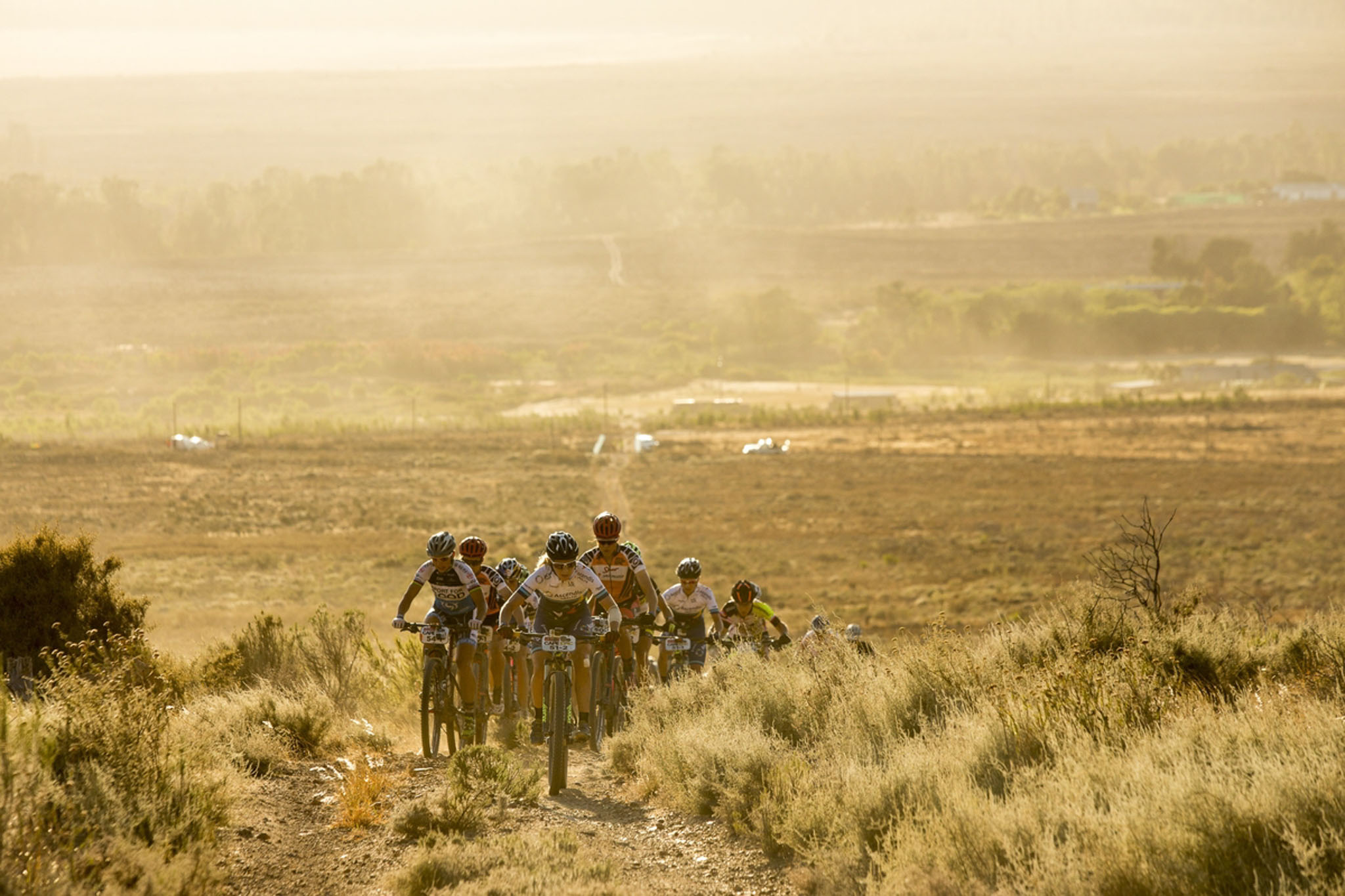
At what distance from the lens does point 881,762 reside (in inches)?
326

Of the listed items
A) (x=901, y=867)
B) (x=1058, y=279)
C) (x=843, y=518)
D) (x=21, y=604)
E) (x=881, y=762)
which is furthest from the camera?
(x=1058, y=279)

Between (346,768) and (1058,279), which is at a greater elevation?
(1058,279)

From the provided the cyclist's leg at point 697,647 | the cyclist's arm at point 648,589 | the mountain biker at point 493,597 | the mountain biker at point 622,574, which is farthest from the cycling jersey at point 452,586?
the cyclist's leg at point 697,647

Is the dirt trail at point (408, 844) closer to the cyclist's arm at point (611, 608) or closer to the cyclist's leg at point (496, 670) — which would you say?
the cyclist's arm at point (611, 608)

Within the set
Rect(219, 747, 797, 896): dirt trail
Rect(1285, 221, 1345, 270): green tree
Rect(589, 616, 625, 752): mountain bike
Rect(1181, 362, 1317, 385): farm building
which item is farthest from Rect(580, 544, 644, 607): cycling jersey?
Rect(1285, 221, 1345, 270): green tree

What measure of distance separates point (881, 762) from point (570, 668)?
3.68 m

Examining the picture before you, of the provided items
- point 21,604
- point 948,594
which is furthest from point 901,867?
point 948,594

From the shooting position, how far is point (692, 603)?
13.8 m

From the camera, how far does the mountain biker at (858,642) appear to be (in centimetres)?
1191

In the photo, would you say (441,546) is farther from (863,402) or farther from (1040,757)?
(863,402)

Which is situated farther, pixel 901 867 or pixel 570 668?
pixel 570 668

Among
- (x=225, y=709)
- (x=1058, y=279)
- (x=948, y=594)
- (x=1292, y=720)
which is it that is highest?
(x=1058, y=279)

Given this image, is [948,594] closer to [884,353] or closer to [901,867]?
[901,867]

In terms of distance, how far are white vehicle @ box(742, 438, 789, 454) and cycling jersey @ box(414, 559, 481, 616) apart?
178 feet
